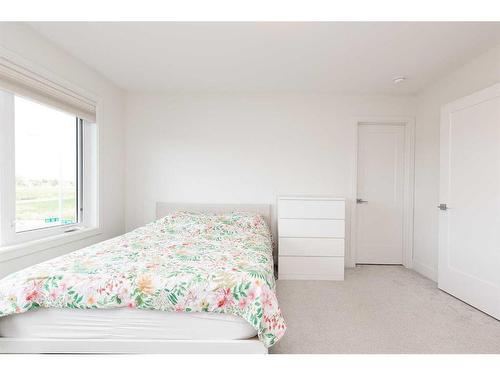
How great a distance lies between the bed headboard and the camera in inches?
131

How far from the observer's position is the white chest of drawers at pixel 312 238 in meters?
2.97

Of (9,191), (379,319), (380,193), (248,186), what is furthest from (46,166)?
(380,193)

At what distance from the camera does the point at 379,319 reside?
2076 mm

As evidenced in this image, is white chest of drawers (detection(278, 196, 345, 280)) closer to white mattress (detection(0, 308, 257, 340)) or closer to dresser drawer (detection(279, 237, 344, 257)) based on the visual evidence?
dresser drawer (detection(279, 237, 344, 257))

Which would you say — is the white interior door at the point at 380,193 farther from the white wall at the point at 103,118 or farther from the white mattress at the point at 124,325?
the white wall at the point at 103,118

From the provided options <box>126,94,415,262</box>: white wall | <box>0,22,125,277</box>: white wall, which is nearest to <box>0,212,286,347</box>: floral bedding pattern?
<box>0,22,125,277</box>: white wall

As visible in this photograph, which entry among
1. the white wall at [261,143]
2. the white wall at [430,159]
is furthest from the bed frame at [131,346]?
the white wall at [430,159]

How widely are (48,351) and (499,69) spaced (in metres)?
3.43

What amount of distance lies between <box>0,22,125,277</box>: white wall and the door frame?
2.75m

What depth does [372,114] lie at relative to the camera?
3.36 metres

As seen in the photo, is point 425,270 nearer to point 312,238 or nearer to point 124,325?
point 312,238

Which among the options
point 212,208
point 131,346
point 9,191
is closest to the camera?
point 131,346

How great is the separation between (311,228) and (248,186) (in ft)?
2.93

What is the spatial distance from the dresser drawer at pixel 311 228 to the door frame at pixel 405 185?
0.51m
